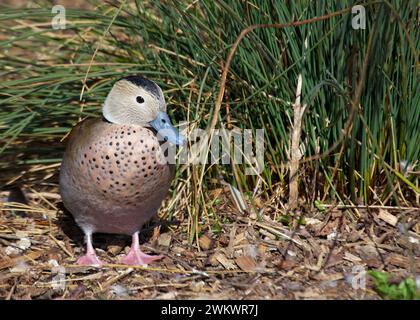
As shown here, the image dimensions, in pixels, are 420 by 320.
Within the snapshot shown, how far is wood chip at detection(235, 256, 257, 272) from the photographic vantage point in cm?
327

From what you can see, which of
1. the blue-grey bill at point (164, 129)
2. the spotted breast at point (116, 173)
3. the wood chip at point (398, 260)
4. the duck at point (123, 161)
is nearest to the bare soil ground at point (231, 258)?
the wood chip at point (398, 260)

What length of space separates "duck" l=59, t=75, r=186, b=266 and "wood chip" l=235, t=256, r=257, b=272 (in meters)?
0.43

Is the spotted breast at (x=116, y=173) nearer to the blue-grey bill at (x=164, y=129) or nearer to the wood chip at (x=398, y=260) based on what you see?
the blue-grey bill at (x=164, y=129)

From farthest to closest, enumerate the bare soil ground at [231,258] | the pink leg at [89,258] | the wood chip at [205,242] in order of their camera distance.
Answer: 1. the wood chip at [205,242]
2. the pink leg at [89,258]
3. the bare soil ground at [231,258]

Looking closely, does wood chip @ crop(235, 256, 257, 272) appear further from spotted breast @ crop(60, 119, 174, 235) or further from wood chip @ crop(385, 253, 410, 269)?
wood chip @ crop(385, 253, 410, 269)

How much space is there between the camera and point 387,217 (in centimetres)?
348

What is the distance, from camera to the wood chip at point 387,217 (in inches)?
136

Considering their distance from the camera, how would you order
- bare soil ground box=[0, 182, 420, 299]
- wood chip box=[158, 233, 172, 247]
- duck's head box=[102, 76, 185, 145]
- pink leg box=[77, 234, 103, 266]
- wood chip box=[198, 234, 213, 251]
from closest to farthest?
bare soil ground box=[0, 182, 420, 299]
duck's head box=[102, 76, 185, 145]
pink leg box=[77, 234, 103, 266]
wood chip box=[198, 234, 213, 251]
wood chip box=[158, 233, 172, 247]

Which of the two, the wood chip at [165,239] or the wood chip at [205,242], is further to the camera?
the wood chip at [165,239]

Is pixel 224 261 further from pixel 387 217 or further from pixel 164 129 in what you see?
pixel 387 217

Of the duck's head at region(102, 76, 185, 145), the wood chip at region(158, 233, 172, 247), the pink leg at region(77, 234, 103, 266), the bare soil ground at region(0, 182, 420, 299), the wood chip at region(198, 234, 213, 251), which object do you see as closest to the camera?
the bare soil ground at region(0, 182, 420, 299)

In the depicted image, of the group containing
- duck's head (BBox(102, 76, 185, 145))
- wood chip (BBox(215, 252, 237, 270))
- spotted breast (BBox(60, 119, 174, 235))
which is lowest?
wood chip (BBox(215, 252, 237, 270))

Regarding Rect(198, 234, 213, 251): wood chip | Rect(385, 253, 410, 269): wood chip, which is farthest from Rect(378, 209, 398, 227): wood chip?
Rect(198, 234, 213, 251): wood chip
